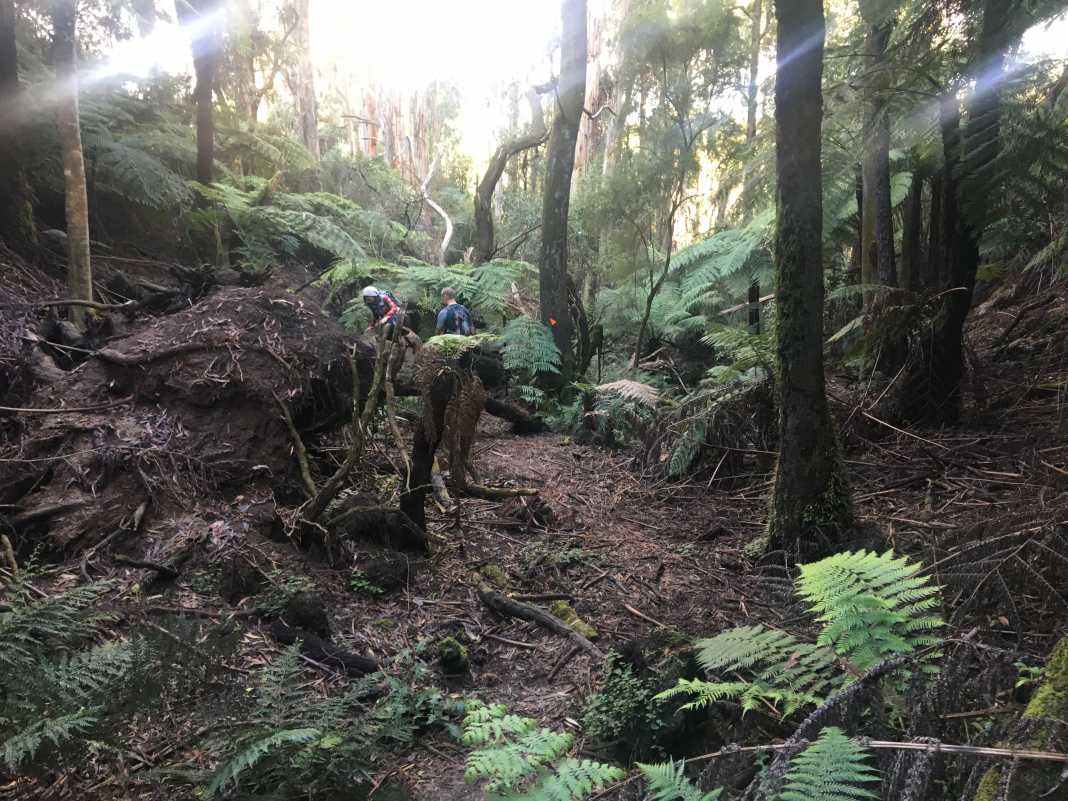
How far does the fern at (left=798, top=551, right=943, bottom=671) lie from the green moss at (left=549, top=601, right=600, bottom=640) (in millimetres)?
1492

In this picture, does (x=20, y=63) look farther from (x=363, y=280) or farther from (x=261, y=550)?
(x=261, y=550)

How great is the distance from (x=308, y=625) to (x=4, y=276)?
4.64m

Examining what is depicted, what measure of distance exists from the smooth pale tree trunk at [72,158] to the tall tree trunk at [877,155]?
6.08m

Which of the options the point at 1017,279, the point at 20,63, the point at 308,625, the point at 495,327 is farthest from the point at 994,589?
the point at 20,63

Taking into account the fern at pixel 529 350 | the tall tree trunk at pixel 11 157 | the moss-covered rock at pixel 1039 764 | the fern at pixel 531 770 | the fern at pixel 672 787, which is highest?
the tall tree trunk at pixel 11 157

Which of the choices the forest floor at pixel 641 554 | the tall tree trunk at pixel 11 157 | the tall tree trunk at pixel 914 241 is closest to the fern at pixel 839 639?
the forest floor at pixel 641 554

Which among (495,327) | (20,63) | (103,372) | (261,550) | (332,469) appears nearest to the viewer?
(261,550)

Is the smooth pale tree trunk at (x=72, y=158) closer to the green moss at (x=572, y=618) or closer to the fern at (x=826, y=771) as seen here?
the green moss at (x=572, y=618)

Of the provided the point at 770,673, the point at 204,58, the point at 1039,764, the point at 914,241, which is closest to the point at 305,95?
the point at 204,58

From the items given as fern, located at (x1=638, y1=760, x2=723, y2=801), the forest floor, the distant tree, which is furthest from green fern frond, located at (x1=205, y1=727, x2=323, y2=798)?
the distant tree

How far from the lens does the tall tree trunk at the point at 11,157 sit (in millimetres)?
5270

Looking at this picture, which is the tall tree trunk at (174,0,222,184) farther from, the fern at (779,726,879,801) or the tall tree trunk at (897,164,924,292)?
the fern at (779,726,879,801)

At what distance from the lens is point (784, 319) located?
3461 mm

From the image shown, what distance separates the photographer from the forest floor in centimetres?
219
